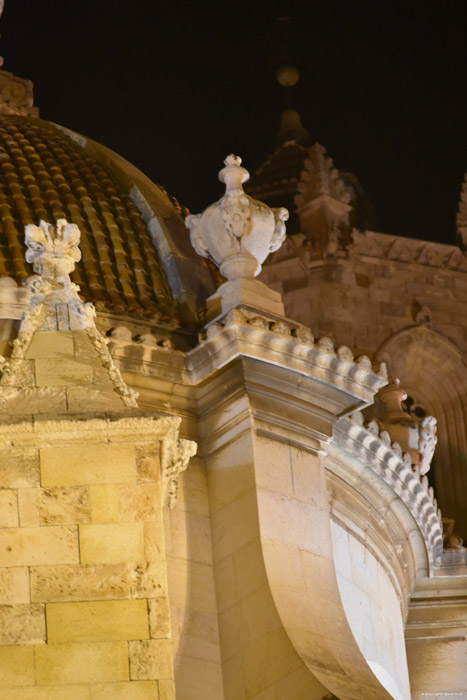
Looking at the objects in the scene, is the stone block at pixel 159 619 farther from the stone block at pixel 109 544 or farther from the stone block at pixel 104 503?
the stone block at pixel 104 503

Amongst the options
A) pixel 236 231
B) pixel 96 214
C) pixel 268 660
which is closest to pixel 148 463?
pixel 268 660

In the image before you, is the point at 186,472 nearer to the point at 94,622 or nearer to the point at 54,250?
the point at 54,250

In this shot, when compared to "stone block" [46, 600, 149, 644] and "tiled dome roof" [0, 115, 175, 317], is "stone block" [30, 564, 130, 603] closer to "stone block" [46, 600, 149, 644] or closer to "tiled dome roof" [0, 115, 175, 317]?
"stone block" [46, 600, 149, 644]

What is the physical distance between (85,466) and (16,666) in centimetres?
135

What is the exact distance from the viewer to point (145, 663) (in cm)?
1094

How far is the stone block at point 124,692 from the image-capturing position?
10781 millimetres

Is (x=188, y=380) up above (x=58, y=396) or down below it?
above

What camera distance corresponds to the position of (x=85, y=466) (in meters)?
11.5

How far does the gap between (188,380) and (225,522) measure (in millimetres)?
1503

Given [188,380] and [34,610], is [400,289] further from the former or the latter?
[34,610]

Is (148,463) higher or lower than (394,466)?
lower

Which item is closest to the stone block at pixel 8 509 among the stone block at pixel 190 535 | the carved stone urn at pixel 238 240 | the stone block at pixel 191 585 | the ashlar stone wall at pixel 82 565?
the ashlar stone wall at pixel 82 565

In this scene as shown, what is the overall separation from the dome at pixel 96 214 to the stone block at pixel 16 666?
27.3 ft

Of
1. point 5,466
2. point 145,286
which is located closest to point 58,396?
point 5,466
